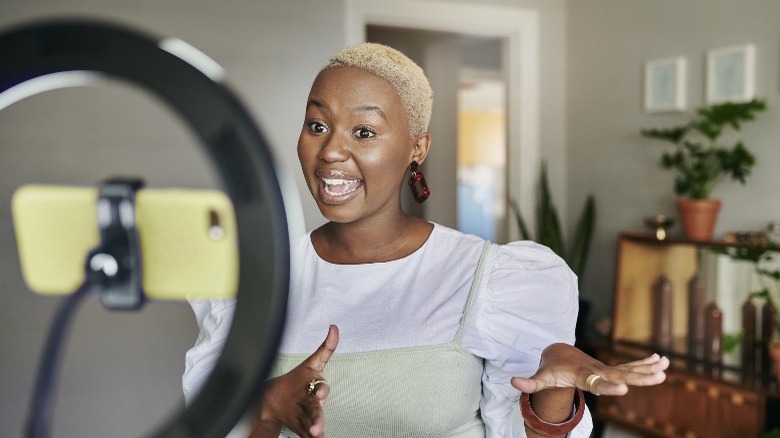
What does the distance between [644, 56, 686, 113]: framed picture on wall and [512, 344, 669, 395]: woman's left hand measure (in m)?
2.42

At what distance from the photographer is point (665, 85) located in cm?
290

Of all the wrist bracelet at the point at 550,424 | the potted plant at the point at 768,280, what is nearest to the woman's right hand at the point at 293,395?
the wrist bracelet at the point at 550,424

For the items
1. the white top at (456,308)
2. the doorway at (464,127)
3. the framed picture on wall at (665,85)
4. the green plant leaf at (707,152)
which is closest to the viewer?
the white top at (456,308)

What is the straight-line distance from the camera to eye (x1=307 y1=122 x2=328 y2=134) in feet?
2.30

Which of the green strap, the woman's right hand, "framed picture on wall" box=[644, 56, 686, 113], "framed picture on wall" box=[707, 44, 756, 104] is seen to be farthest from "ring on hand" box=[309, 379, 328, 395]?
"framed picture on wall" box=[644, 56, 686, 113]

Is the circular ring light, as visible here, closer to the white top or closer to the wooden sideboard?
the white top

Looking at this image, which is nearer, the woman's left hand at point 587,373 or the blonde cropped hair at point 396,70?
the woman's left hand at point 587,373

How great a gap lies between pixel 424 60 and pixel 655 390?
8.45 feet

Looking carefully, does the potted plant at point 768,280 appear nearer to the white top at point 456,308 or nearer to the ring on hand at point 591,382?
the white top at point 456,308

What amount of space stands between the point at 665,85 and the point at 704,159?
361 mm

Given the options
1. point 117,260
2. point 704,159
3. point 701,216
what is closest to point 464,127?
point 704,159

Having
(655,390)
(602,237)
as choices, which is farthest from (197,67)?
(602,237)

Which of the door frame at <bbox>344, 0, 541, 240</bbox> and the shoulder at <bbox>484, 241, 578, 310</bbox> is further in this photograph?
the door frame at <bbox>344, 0, 541, 240</bbox>

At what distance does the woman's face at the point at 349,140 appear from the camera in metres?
0.69
